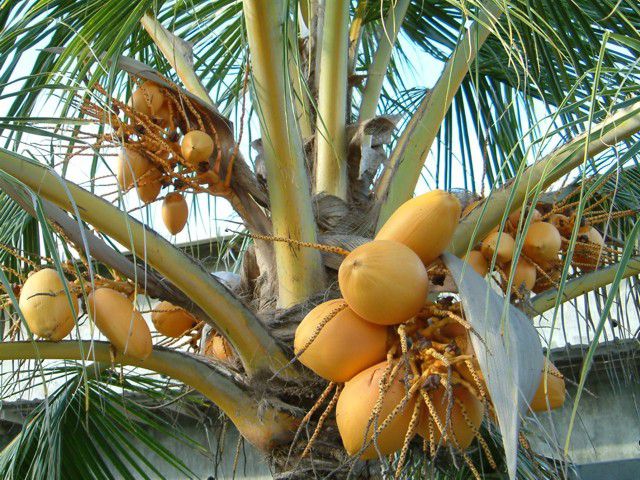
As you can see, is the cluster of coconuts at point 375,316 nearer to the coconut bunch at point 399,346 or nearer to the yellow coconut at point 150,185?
the coconut bunch at point 399,346

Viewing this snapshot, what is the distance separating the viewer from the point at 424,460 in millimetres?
1565

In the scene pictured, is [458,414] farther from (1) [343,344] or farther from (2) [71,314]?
(2) [71,314]

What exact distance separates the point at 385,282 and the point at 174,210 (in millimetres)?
766

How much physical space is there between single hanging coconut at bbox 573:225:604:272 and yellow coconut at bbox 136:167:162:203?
0.90 m

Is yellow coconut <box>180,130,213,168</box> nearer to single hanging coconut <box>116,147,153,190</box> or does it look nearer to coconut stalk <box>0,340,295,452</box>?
single hanging coconut <box>116,147,153,190</box>

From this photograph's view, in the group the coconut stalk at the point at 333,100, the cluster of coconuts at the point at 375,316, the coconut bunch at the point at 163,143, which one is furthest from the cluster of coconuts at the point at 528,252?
the coconut bunch at the point at 163,143

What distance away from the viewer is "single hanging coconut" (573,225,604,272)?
185cm

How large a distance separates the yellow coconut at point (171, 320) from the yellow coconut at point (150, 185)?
0.27m

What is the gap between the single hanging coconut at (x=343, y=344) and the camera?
1273 millimetres

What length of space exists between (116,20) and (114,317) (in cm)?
74

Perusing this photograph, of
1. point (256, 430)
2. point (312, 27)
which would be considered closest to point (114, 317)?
point (256, 430)

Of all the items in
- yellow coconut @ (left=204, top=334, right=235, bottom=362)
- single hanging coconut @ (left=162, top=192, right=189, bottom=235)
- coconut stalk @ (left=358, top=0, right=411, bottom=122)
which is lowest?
yellow coconut @ (left=204, top=334, right=235, bottom=362)

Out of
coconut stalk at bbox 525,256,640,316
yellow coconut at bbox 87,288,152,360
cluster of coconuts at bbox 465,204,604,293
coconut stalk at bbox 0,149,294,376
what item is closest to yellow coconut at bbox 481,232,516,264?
cluster of coconuts at bbox 465,204,604,293

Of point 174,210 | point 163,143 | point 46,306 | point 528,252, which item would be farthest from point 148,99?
point 528,252
